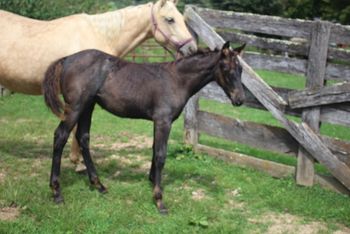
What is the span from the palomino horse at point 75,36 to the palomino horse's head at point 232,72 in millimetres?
979

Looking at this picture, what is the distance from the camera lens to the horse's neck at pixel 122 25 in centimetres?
605

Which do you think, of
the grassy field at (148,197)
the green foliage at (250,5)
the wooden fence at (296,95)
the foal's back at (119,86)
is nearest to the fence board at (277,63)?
the wooden fence at (296,95)

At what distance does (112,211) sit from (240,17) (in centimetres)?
321

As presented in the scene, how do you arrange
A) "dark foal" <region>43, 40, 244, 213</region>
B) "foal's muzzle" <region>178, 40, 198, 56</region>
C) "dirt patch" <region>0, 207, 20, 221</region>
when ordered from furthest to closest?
"foal's muzzle" <region>178, 40, 198, 56</region> < "dark foal" <region>43, 40, 244, 213</region> < "dirt patch" <region>0, 207, 20, 221</region>

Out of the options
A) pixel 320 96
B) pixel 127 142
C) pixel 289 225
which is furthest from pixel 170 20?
pixel 289 225

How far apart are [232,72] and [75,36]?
218cm

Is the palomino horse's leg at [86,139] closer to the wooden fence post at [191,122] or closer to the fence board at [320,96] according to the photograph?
the wooden fence post at [191,122]

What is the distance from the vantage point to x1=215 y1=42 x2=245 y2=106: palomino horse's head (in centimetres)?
489

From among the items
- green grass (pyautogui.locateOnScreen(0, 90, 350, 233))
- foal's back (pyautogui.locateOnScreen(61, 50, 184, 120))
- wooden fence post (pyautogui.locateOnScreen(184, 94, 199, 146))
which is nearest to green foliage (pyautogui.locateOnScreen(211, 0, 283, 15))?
green grass (pyautogui.locateOnScreen(0, 90, 350, 233))

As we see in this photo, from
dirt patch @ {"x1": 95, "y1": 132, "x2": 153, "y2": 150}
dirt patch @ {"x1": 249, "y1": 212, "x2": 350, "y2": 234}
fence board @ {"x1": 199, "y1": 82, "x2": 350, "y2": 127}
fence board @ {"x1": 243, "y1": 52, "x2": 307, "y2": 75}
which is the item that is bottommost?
dirt patch @ {"x1": 95, "y1": 132, "x2": 153, "y2": 150}

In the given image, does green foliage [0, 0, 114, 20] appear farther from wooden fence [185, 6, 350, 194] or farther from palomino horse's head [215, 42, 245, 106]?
palomino horse's head [215, 42, 245, 106]

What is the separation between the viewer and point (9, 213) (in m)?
4.82

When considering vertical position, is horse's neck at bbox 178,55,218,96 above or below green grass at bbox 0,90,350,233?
above

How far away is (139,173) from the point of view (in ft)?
20.8
